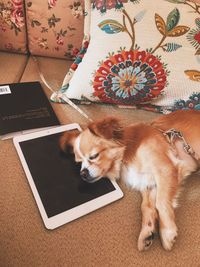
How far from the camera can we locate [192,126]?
3.47 feet

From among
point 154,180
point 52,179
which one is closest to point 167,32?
point 154,180

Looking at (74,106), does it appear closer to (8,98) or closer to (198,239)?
(8,98)

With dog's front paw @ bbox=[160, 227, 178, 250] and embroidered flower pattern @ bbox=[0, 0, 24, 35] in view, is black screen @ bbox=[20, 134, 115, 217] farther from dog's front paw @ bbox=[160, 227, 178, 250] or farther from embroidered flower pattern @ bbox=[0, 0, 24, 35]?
embroidered flower pattern @ bbox=[0, 0, 24, 35]

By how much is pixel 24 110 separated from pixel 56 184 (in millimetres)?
385

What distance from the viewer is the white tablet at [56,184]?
84 centimetres

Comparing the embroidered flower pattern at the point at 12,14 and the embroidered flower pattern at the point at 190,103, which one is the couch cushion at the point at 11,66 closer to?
the embroidered flower pattern at the point at 12,14

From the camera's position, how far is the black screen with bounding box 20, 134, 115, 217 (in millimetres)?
864

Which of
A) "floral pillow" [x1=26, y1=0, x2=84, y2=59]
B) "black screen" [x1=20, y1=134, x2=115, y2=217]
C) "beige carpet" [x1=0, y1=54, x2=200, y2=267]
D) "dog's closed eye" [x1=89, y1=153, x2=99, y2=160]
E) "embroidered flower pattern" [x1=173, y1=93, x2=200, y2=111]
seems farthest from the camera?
"floral pillow" [x1=26, y1=0, x2=84, y2=59]

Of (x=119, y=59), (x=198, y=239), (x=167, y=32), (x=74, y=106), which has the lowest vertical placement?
(x=198, y=239)

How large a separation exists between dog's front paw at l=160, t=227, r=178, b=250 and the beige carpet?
0.02 m

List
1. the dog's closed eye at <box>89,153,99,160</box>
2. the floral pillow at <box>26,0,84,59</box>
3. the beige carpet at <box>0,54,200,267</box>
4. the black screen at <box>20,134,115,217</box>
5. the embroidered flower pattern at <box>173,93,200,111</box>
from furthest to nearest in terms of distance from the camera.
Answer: the floral pillow at <box>26,0,84,59</box> < the embroidered flower pattern at <box>173,93,200,111</box> < the dog's closed eye at <box>89,153,99,160</box> < the black screen at <box>20,134,115,217</box> < the beige carpet at <box>0,54,200,267</box>

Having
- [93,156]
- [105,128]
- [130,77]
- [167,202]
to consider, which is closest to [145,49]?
[130,77]

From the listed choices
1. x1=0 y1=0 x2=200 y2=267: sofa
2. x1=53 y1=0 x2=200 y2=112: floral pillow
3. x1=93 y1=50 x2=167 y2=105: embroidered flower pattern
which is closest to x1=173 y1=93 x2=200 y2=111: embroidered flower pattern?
x1=53 y1=0 x2=200 y2=112: floral pillow

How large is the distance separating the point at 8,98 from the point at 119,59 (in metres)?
0.49
